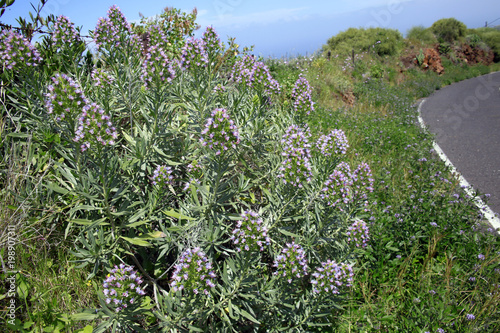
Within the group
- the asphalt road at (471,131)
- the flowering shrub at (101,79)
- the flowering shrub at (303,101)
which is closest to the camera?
the flowering shrub at (101,79)

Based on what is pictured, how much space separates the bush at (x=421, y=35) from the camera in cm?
2856

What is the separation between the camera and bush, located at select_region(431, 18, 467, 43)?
2970 cm

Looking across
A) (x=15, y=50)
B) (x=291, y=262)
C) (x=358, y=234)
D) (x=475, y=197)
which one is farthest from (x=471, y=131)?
(x=15, y=50)

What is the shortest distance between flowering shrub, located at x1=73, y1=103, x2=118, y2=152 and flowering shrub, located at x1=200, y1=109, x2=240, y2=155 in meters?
0.81

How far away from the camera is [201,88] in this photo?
374 centimetres

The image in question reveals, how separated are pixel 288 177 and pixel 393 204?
3032 mm

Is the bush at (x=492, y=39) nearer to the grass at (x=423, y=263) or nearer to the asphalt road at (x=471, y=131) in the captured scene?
the asphalt road at (x=471, y=131)

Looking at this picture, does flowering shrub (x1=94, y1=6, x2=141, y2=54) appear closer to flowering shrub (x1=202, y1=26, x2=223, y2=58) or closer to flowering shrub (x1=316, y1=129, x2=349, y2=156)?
flowering shrub (x1=202, y1=26, x2=223, y2=58)

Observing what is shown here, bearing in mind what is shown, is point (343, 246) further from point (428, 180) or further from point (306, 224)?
point (428, 180)

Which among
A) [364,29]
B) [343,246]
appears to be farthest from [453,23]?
[343,246]

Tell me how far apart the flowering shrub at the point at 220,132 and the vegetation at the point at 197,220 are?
15 millimetres

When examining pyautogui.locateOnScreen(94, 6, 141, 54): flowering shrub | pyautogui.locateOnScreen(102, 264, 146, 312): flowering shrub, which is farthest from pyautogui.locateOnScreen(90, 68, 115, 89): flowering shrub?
pyautogui.locateOnScreen(102, 264, 146, 312): flowering shrub

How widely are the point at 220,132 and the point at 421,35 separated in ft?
111

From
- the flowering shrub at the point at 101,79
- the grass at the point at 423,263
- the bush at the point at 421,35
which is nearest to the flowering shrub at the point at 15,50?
the flowering shrub at the point at 101,79
